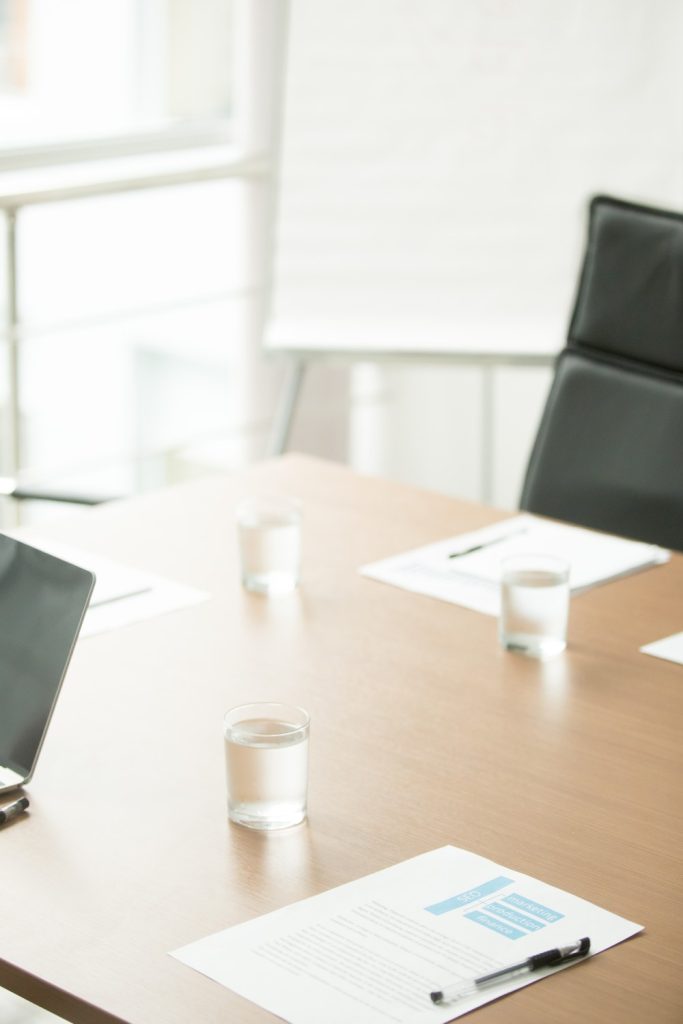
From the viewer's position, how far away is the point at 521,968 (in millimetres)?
996

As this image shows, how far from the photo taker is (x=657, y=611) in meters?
1.69

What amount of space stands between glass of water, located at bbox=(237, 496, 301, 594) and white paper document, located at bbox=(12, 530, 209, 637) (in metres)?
0.06

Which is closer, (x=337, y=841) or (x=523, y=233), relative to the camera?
(x=337, y=841)

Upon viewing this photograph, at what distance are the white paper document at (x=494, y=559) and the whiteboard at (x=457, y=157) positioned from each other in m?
1.21

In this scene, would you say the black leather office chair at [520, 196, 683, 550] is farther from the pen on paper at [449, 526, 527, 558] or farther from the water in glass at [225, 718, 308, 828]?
the water in glass at [225, 718, 308, 828]

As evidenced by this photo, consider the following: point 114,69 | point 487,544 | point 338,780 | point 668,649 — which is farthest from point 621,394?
point 114,69

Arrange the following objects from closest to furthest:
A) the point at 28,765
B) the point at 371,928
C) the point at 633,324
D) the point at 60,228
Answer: the point at 371,928 → the point at 28,765 → the point at 633,324 → the point at 60,228

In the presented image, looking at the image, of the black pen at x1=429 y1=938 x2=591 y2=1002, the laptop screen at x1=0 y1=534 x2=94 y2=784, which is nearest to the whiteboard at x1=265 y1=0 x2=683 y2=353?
the laptop screen at x1=0 y1=534 x2=94 y2=784

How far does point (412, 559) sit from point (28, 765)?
689 millimetres

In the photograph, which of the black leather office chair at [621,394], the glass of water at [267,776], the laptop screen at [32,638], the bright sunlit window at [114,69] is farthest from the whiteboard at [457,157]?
the glass of water at [267,776]

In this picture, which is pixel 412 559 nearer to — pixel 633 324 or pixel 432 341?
pixel 633 324

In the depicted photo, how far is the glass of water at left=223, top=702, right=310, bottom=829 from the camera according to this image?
1.18 m

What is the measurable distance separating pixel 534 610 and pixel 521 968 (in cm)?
58

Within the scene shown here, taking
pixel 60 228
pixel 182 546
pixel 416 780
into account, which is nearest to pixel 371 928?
pixel 416 780
